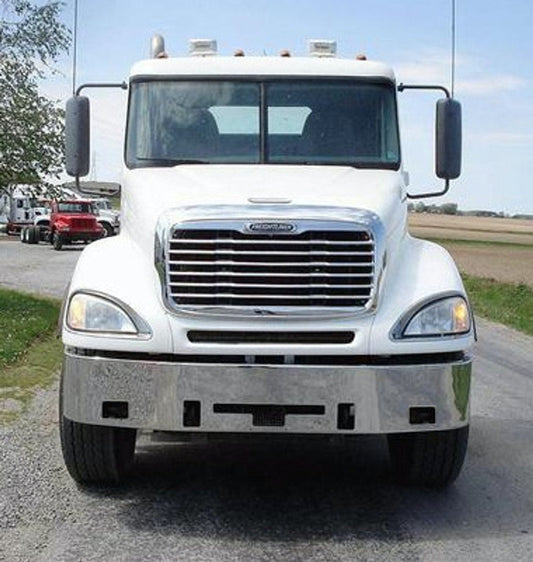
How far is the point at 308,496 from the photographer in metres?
6.48

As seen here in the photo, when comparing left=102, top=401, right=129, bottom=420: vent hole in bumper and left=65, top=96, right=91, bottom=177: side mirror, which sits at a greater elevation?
left=65, top=96, right=91, bottom=177: side mirror

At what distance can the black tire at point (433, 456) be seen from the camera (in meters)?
6.36

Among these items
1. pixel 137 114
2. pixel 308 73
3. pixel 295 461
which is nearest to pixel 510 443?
pixel 295 461

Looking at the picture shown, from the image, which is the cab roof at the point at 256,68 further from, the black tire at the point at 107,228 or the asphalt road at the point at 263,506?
the black tire at the point at 107,228

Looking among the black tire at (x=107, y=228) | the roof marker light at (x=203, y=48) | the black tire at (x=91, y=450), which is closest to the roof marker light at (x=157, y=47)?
the roof marker light at (x=203, y=48)

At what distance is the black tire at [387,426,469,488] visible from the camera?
636cm

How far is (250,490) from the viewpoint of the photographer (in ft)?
21.6

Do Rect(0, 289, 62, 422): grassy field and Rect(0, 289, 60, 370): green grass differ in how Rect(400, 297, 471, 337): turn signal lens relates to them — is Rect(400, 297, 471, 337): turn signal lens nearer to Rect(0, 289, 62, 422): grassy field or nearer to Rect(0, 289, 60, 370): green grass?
Rect(0, 289, 62, 422): grassy field

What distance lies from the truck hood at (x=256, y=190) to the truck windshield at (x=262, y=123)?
166mm

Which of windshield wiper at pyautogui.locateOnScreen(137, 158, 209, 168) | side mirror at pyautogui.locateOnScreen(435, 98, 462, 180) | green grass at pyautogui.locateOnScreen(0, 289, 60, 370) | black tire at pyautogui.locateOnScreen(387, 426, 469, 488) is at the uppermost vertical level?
side mirror at pyautogui.locateOnScreen(435, 98, 462, 180)

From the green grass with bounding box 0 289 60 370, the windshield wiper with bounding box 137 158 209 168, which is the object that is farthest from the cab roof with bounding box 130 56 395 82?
the green grass with bounding box 0 289 60 370

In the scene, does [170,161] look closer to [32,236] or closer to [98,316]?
[98,316]

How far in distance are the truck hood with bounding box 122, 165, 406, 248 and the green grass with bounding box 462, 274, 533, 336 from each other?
9.11 meters

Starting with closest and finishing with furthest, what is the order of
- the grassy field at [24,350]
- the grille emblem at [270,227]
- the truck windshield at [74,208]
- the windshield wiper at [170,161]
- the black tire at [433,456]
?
1. the grille emblem at [270,227]
2. the black tire at [433,456]
3. the windshield wiper at [170,161]
4. the grassy field at [24,350]
5. the truck windshield at [74,208]
